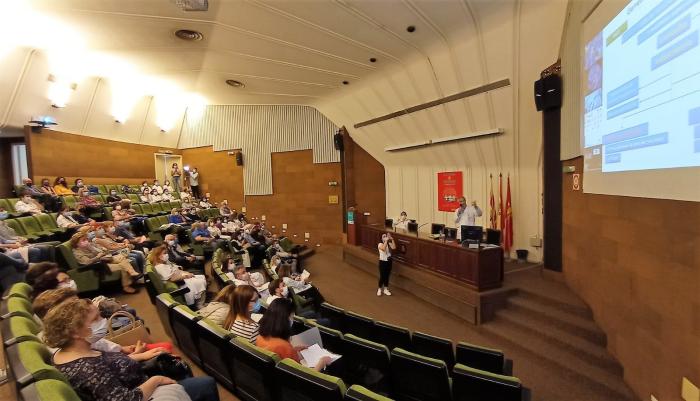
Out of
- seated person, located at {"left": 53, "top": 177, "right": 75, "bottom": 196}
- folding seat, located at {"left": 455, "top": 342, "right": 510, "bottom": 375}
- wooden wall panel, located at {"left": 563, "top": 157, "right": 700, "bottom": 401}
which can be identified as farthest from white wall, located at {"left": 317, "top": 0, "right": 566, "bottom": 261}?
seated person, located at {"left": 53, "top": 177, "right": 75, "bottom": 196}

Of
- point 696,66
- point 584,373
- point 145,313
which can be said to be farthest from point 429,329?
point 696,66

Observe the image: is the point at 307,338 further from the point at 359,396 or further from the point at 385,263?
the point at 385,263

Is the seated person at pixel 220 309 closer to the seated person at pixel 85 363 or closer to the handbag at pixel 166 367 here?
the handbag at pixel 166 367

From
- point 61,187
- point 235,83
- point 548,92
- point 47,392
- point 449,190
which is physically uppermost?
point 235,83

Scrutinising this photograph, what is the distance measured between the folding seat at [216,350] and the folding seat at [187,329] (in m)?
0.07

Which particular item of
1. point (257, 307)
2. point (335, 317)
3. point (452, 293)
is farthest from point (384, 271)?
point (257, 307)

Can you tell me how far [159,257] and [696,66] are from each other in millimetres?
4826

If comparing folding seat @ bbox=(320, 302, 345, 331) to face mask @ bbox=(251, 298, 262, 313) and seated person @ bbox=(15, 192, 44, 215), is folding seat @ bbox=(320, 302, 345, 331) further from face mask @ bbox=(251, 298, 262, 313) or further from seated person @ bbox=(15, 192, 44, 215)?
seated person @ bbox=(15, 192, 44, 215)

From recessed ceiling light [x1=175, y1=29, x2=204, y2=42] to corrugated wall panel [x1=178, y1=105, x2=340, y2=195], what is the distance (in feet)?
17.1

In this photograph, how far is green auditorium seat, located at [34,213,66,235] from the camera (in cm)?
518

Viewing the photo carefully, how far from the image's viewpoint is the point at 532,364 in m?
3.56

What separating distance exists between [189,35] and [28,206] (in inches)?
157

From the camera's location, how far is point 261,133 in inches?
440

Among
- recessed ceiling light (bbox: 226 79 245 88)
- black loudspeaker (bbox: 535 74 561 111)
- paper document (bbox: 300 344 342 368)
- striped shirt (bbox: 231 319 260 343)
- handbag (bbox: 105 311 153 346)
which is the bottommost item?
paper document (bbox: 300 344 342 368)
